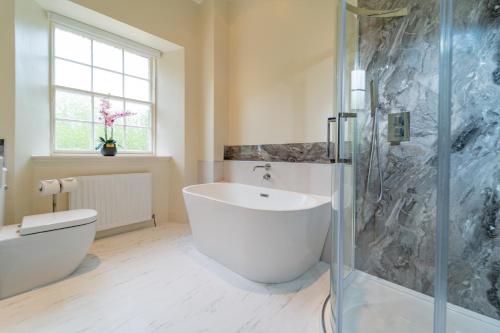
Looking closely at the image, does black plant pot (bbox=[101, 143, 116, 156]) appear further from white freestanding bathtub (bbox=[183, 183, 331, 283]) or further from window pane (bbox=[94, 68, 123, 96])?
white freestanding bathtub (bbox=[183, 183, 331, 283])

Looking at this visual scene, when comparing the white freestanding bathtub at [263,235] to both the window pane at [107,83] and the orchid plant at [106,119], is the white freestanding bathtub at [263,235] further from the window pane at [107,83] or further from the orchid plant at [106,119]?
the window pane at [107,83]

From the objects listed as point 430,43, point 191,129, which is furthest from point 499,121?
point 191,129

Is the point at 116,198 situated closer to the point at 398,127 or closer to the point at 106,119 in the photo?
the point at 106,119

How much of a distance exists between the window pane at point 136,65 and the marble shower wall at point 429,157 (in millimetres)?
2659

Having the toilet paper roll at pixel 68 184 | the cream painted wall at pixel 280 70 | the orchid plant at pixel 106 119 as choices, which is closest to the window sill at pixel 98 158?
the orchid plant at pixel 106 119

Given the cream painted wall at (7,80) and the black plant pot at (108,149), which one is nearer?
the cream painted wall at (7,80)

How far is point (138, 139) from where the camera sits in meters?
3.12

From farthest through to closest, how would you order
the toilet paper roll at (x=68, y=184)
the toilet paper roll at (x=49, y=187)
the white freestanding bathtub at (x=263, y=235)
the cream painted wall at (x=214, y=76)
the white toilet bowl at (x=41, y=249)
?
the cream painted wall at (x=214, y=76), the toilet paper roll at (x=68, y=184), the toilet paper roll at (x=49, y=187), the white freestanding bathtub at (x=263, y=235), the white toilet bowl at (x=41, y=249)

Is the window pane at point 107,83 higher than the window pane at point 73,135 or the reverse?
higher

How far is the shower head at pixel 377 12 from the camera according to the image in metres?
1.68

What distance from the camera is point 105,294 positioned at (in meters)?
1.58

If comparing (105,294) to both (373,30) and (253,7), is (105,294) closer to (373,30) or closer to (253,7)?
(373,30)

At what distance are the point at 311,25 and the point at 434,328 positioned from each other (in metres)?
2.54

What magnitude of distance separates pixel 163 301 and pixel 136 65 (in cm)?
288
